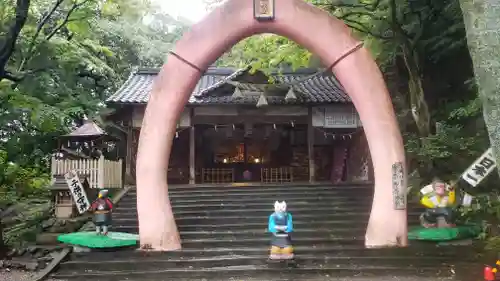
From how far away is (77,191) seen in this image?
10.5m

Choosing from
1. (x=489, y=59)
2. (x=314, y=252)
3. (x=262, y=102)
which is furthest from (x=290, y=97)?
(x=489, y=59)

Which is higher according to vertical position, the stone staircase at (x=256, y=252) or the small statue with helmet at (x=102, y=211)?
the small statue with helmet at (x=102, y=211)

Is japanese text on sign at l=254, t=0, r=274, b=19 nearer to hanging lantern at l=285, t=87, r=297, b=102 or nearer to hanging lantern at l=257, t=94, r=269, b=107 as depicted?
hanging lantern at l=257, t=94, r=269, b=107

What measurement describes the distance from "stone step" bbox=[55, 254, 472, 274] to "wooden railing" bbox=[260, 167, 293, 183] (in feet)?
33.0

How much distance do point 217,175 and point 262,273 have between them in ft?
35.9

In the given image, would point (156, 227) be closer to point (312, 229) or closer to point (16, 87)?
point (312, 229)

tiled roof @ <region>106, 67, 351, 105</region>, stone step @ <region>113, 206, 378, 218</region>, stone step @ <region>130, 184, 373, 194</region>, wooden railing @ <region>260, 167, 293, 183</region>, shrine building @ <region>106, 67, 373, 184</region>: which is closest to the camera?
stone step @ <region>113, 206, 378, 218</region>

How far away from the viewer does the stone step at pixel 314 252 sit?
8.36 metres

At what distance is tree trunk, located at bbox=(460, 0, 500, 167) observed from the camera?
4277 millimetres

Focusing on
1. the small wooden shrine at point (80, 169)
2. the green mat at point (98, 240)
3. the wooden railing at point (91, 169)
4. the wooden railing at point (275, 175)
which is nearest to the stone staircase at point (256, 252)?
the green mat at point (98, 240)

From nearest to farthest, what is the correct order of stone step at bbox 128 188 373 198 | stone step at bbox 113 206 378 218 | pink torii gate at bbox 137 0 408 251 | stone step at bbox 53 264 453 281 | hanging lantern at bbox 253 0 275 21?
stone step at bbox 53 264 453 281
pink torii gate at bbox 137 0 408 251
hanging lantern at bbox 253 0 275 21
stone step at bbox 113 206 378 218
stone step at bbox 128 188 373 198

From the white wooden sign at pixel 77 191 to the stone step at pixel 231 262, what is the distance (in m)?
2.29

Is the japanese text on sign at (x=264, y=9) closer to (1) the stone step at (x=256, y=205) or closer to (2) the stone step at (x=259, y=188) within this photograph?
(1) the stone step at (x=256, y=205)

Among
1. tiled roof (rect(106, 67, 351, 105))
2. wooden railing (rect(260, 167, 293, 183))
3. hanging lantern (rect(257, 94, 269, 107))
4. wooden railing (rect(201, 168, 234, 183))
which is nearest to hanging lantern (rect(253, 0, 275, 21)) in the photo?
hanging lantern (rect(257, 94, 269, 107))
